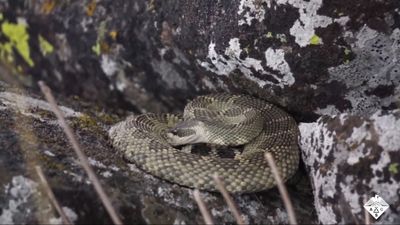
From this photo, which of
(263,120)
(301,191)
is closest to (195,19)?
(263,120)

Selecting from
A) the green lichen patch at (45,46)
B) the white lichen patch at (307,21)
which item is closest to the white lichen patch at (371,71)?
the white lichen patch at (307,21)

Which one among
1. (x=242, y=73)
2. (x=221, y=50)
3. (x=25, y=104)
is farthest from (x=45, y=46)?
(x=242, y=73)

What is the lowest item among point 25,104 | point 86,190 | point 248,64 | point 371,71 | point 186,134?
point 86,190

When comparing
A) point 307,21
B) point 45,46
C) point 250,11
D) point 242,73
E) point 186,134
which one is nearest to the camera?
point 307,21

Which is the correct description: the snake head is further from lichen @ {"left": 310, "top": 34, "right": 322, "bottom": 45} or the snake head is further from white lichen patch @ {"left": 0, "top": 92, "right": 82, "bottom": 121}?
lichen @ {"left": 310, "top": 34, "right": 322, "bottom": 45}

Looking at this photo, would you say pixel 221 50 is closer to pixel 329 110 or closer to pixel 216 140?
pixel 216 140

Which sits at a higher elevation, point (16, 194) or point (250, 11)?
point (250, 11)

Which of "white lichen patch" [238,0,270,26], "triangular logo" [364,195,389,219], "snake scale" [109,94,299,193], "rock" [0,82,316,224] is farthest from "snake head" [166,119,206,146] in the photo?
"triangular logo" [364,195,389,219]

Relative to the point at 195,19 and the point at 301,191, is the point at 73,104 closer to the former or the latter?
the point at 195,19

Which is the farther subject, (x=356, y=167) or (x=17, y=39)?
(x=17, y=39)
